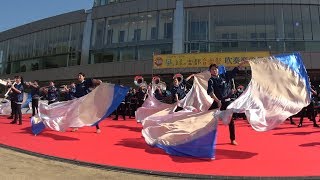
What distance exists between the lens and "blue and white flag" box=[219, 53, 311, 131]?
7.94m

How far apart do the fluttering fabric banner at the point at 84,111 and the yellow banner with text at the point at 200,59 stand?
63.7ft

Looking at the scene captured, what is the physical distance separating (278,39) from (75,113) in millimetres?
23896


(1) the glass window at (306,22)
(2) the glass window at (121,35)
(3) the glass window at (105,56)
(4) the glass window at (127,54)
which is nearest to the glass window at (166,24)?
(4) the glass window at (127,54)

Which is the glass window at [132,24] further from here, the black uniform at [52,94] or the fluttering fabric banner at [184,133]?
the fluttering fabric banner at [184,133]

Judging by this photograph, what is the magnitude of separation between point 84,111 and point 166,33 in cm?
2351

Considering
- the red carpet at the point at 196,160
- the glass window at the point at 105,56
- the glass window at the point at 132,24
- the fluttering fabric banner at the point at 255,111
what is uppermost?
the glass window at the point at 132,24

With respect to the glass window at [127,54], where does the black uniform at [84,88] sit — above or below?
below

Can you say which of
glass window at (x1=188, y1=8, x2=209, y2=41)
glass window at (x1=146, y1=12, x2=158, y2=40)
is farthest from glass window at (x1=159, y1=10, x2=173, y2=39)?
glass window at (x1=188, y1=8, x2=209, y2=41)

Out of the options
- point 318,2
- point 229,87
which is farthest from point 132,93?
point 318,2

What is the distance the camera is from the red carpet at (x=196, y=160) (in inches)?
269

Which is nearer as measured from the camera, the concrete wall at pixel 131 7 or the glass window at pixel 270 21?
the glass window at pixel 270 21

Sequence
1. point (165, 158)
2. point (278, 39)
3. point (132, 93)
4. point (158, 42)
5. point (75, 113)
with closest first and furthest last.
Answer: point (165, 158) → point (75, 113) → point (132, 93) → point (278, 39) → point (158, 42)

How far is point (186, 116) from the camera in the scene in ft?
28.4

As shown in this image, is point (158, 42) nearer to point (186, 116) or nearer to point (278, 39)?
point (278, 39)
